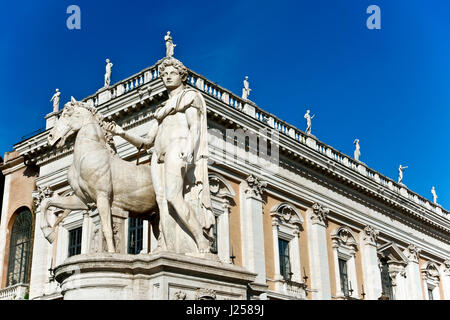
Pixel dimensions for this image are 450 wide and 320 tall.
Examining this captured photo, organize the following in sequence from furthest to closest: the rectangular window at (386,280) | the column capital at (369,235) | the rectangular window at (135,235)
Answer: the rectangular window at (386,280)
the column capital at (369,235)
the rectangular window at (135,235)

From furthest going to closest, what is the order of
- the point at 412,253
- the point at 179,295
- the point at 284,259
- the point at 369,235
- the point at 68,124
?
1. the point at 412,253
2. the point at 369,235
3. the point at 284,259
4. the point at 68,124
5. the point at 179,295

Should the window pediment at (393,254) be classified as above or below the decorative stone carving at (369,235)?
below

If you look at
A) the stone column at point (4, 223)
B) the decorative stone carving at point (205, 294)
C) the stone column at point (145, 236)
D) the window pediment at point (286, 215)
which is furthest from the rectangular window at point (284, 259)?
the decorative stone carving at point (205, 294)

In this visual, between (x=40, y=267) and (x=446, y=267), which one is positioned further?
(x=446, y=267)

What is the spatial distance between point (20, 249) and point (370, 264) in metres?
17.5

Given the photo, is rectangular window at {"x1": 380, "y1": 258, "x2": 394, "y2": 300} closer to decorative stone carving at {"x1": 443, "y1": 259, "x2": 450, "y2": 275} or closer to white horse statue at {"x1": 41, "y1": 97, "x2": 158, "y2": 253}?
decorative stone carving at {"x1": 443, "y1": 259, "x2": 450, "y2": 275}

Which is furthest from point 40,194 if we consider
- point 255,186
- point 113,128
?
point 113,128

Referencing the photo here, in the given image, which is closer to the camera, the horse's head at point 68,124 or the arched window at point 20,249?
the horse's head at point 68,124

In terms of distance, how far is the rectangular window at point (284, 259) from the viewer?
2739 cm

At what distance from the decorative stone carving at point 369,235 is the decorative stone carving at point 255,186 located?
8726mm

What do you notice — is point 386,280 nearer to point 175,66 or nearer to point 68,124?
point 175,66

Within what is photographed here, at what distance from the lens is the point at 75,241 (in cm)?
2658

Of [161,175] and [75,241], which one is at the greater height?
[75,241]

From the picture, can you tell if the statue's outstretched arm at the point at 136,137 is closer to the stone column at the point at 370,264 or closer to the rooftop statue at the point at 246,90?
the rooftop statue at the point at 246,90
